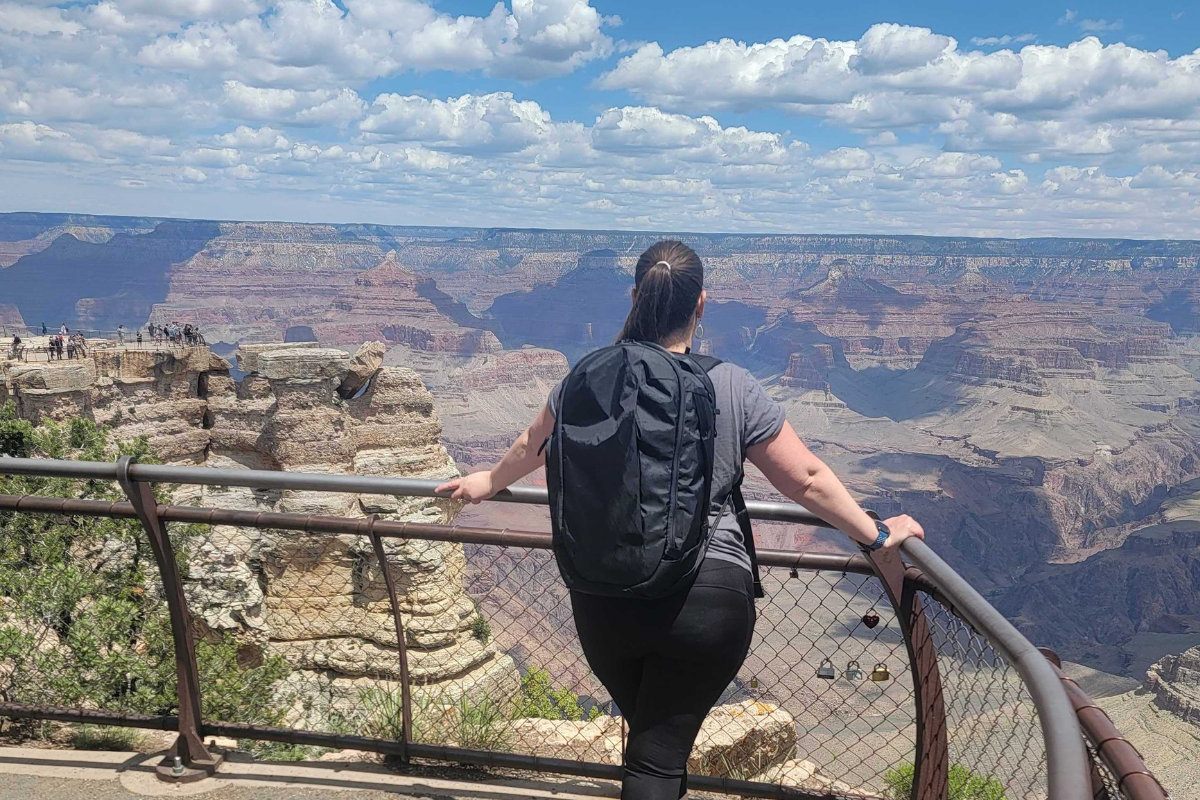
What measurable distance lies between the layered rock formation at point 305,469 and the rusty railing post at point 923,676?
9.84 metres

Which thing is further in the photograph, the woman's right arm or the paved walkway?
the paved walkway

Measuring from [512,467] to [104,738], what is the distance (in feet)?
7.68

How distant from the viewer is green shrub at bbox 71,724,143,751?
3.45 meters

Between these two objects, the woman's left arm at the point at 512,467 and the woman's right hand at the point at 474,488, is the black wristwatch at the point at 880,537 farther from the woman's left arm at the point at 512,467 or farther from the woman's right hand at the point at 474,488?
the woman's right hand at the point at 474,488

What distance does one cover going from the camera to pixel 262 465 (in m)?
17.0

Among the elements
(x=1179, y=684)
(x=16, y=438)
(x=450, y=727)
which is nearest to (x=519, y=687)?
(x=450, y=727)

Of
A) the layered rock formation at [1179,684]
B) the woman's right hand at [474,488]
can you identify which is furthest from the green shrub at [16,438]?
the layered rock formation at [1179,684]

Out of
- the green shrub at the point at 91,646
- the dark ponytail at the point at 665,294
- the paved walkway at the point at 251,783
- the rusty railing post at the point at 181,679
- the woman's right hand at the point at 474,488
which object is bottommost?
the green shrub at the point at 91,646

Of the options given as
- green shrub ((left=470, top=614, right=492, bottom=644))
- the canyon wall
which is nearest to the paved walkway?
green shrub ((left=470, top=614, right=492, bottom=644))

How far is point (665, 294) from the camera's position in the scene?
7.11 ft

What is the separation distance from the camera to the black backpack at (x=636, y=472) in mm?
1923

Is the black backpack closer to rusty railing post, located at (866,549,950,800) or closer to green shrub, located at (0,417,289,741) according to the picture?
rusty railing post, located at (866,549,950,800)

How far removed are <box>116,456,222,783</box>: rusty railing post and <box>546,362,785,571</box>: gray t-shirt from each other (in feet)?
5.97

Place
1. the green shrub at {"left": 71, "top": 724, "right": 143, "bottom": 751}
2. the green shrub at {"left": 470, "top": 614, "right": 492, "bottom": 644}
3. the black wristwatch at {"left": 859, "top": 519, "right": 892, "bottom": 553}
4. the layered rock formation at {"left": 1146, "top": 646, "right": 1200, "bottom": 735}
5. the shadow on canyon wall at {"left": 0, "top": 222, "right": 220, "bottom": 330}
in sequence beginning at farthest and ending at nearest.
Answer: the shadow on canyon wall at {"left": 0, "top": 222, "right": 220, "bottom": 330}
the layered rock formation at {"left": 1146, "top": 646, "right": 1200, "bottom": 735}
the green shrub at {"left": 470, "top": 614, "right": 492, "bottom": 644}
the green shrub at {"left": 71, "top": 724, "right": 143, "bottom": 751}
the black wristwatch at {"left": 859, "top": 519, "right": 892, "bottom": 553}
